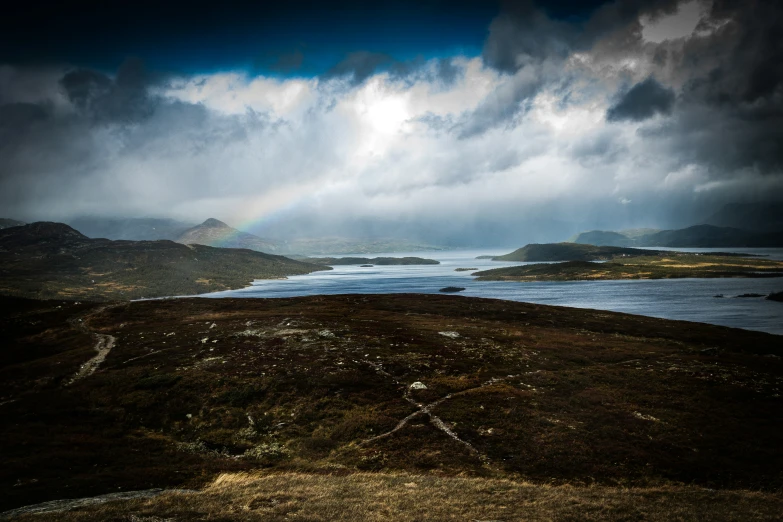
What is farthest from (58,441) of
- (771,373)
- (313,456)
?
(771,373)

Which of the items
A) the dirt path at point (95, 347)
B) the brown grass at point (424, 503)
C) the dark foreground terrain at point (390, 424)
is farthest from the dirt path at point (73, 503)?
the dirt path at point (95, 347)

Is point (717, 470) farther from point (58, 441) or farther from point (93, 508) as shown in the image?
point (58, 441)

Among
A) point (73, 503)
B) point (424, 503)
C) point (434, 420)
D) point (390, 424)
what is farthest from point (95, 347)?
point (424, 503)

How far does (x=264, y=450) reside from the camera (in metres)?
38.8

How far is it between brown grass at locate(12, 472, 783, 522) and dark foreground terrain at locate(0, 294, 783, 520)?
7.8 inches

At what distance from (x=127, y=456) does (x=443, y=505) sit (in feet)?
94.7

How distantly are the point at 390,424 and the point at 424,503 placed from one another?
17.0 meters

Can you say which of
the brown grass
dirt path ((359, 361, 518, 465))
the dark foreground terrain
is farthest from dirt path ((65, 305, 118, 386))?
dirt path ((359, 361, 518, 465))

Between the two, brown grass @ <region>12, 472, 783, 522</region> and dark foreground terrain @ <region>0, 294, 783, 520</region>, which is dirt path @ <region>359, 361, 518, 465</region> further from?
brown grass @ <region>12, 472, 783, 522</region>

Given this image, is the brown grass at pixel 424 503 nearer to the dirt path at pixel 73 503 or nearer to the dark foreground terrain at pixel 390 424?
the dark foreground terrain at pixel 390 424

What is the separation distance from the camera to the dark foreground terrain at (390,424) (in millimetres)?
26562

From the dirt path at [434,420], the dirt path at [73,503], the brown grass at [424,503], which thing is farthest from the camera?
the dirt path at [434,420]

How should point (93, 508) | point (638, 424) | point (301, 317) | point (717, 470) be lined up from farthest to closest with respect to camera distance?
point (301, 317)
point (638, 424)
point (717, 470)
point (93, 508)

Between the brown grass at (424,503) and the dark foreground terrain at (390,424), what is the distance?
0.65 ft
